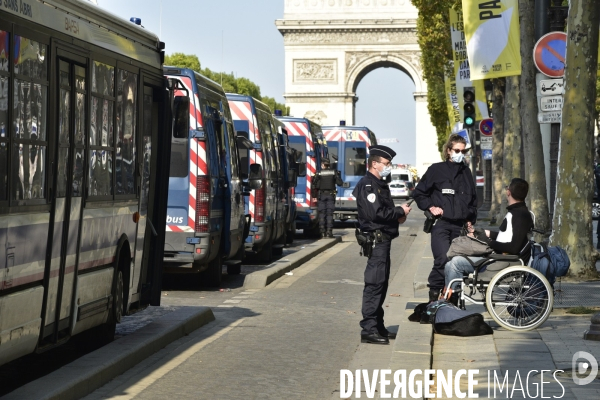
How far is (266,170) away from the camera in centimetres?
1988

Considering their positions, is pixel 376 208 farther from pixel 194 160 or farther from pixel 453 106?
pixel 453 106

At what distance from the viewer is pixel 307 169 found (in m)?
28.9

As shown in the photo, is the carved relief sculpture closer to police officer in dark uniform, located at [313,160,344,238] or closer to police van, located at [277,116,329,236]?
police van, located at [277,116,329,236]

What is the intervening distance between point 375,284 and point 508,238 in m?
1.56

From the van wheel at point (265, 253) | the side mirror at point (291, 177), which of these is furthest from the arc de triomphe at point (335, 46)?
the van wheel at point (265, 253)

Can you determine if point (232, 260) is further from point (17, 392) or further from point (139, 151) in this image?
point (17, 392)

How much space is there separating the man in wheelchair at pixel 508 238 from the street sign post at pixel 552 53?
4.44 m

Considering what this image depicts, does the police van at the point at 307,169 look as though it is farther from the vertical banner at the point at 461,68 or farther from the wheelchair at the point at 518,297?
the wheelchair at the point at 518,297

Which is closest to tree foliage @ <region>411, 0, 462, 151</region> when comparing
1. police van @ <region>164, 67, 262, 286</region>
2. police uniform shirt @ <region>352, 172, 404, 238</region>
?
police van @ <region>164, 67, 262, 286</region>

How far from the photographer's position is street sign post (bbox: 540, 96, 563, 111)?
15.7 meters

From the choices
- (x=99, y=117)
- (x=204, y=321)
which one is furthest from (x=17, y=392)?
(x=204, y=321)

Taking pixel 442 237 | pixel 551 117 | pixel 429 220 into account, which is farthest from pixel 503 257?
pixel 551 117

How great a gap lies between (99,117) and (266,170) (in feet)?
36.9

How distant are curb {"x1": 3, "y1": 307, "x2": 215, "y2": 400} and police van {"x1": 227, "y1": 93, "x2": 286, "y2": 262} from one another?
761 cm
